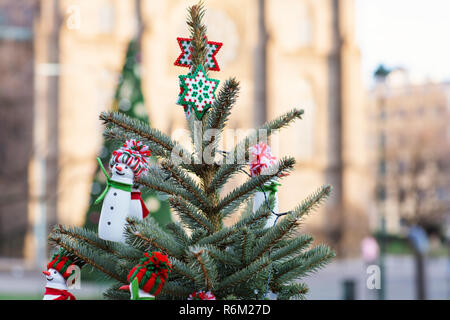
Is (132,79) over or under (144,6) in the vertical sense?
under

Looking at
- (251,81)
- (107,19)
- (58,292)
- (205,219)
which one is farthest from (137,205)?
(251,81)

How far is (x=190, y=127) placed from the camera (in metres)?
2.54

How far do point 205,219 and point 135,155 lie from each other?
1.21 feet

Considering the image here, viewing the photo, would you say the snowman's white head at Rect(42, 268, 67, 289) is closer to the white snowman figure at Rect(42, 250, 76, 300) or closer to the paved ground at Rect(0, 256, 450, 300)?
the white snowman figure at Rect(42, 250, 76, 300)

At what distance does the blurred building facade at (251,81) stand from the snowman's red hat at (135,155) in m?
27.8

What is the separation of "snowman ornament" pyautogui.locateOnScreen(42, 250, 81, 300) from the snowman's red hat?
1.33 ft

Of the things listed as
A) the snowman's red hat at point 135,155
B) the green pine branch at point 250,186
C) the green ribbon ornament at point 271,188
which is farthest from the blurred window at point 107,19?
the green pine branch at point 250,186

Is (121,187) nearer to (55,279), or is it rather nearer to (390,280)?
(55,279)

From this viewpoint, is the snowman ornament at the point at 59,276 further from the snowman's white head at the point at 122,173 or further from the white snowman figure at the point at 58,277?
the snowman's white head at the point at 122,173

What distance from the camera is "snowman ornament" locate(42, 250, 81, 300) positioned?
7.81ft

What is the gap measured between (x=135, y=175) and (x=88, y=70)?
30219 millimetres

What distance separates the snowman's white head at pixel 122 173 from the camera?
257 centimetres

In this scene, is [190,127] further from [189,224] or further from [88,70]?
[88,70]

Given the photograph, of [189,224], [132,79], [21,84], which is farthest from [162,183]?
[21,84]
